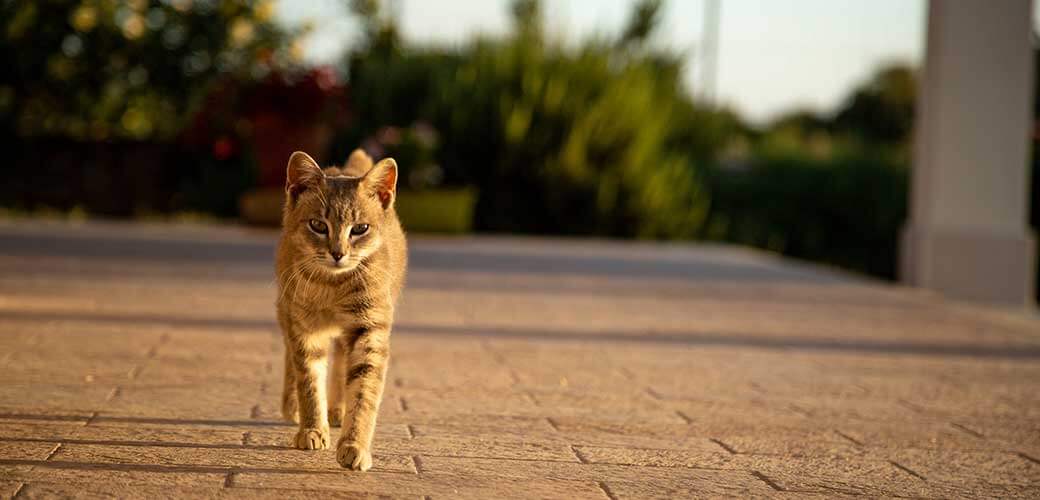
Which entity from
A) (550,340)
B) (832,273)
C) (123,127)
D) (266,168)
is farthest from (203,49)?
(550,340)

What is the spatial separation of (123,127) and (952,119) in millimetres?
13636

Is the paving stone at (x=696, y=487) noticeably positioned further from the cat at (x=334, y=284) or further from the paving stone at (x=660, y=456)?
the cat at (x=334, y=284)

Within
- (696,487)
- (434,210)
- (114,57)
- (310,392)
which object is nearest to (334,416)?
(310,392)

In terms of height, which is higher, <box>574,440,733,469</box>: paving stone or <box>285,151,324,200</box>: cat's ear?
<box>285,151,324,200</box>: cat's ear

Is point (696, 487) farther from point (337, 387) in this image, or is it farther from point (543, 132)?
point (543, 132)

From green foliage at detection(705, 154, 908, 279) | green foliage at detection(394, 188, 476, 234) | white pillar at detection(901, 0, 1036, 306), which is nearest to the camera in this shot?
white pillar at detection(901, 0, 1036, 306)

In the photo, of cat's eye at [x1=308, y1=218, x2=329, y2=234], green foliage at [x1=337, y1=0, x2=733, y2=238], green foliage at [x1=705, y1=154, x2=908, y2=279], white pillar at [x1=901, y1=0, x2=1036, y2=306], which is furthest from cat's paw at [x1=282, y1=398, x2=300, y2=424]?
green foliage at [x1=705, y1=154, x2=908, y2=279]

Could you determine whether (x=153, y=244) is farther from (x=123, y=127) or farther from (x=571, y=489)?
(x=571, y=489)

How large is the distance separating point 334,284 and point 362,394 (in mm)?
394

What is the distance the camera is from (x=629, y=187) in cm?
1944

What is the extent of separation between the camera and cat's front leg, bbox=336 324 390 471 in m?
3.89

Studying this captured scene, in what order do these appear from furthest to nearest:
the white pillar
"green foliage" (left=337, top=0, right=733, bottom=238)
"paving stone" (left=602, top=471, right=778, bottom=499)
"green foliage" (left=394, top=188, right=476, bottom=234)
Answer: "green foliage" (left=337, top=0, right=733, bottom=238)
"green foliage" (left=394, top=188, right=476, bottom=234)
the white pillar
"paving stone" (left=602, top=471, right=778, bottom=499)

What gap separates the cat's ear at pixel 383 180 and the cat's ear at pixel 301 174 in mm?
162

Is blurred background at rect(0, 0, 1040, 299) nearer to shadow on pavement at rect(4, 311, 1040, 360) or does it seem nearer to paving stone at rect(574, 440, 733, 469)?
shadow on pavement at rect(4, 311, 1040, 360)
